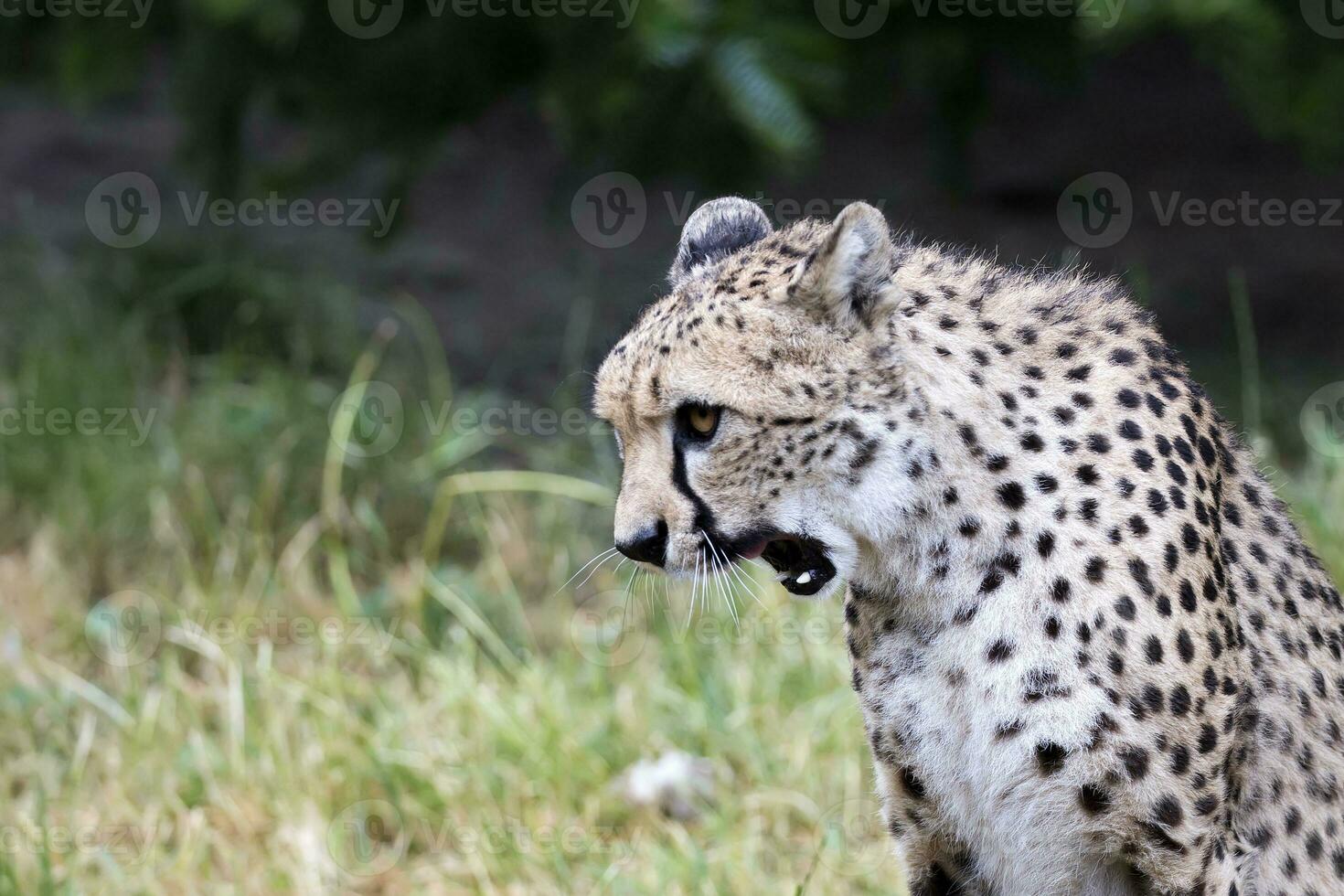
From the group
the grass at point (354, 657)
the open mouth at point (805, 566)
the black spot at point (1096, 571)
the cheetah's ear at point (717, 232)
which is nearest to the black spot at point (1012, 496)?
the black spot at point (1096, 571)

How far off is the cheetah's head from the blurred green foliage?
185 centimetres

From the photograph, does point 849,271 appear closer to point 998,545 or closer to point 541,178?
point 998,545

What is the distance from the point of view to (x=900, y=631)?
296 centimetres

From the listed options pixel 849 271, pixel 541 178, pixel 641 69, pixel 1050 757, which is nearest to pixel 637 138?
pixel 641 69

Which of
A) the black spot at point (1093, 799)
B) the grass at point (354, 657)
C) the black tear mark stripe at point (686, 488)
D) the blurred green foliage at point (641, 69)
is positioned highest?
the blurred green foliage at point (641, 69)

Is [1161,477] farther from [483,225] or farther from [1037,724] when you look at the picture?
[483,225]

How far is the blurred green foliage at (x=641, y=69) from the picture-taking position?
188 inches

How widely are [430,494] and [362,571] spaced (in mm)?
414

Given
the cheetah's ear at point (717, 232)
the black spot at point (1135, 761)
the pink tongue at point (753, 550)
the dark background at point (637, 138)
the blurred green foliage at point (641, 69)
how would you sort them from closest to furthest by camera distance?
the black spot at point (1135, 761), the pink tongue at point (753, 550), the cheetah's ear at point (717, 232), the blurred green foliage at point (641, 69), the dark background at point (637, 138)

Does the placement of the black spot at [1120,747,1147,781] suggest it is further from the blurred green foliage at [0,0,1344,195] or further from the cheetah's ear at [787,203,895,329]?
the blurred green foliage at [0,0,1344,195]

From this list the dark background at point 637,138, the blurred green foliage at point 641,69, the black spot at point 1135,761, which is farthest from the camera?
the dark background at point 637,138

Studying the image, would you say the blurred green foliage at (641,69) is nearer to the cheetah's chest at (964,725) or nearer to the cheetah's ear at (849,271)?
the cheetah's ear at (849,271)

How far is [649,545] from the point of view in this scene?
2766mm

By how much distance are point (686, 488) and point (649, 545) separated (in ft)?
0.40
